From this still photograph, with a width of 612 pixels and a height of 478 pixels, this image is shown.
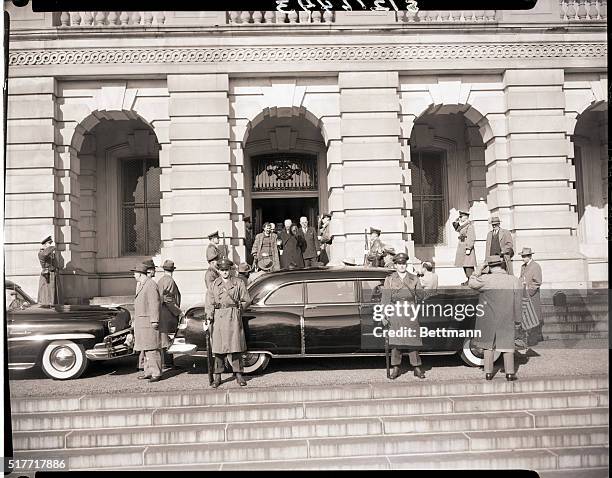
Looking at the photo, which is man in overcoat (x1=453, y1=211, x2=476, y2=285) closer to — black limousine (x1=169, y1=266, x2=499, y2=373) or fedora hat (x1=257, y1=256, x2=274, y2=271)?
black limousine (x1=169, y1=266, x2=499, y2=373)

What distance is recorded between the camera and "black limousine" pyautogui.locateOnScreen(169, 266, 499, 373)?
15.8 ft

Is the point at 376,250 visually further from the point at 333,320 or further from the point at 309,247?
the point at 333,320

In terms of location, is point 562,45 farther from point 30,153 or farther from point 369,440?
point 30,153

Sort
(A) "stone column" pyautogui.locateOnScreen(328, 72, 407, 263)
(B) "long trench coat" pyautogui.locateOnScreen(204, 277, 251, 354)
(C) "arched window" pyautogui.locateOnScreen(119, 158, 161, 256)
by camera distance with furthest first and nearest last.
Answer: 1. (C) "arched window" pyautogui.locateOnScreen(119, 158, 161, 256)
2. (A) "stone column" pyautogui.locateOnScreen(328, 72, 407, 263)
3. (B) "long trench coat" pyautogui.locateOnScreen(204, 277, 251, 354)

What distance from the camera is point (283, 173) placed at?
9672 mm

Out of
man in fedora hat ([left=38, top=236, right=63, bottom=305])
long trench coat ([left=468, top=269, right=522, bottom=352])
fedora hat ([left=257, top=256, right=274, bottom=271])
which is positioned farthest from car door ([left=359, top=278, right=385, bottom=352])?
man in fedora hat ([left=38, top=236, right=63, bottom=305])

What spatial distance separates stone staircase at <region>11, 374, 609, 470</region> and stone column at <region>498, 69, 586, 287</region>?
10.8ft

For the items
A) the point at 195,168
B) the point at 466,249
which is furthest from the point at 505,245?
the point at 195,168

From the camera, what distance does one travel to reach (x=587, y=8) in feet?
15.9

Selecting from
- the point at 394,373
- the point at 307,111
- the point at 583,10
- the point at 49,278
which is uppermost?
the point at 307,111

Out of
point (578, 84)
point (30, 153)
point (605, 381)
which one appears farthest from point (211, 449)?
point (578, 84)

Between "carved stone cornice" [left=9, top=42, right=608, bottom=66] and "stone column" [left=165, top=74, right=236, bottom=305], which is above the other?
"carved stone cornice" [left=9, top=42, right=608, bottom=66]

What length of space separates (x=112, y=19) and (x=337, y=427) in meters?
6.16

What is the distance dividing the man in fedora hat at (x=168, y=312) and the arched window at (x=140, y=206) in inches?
124
